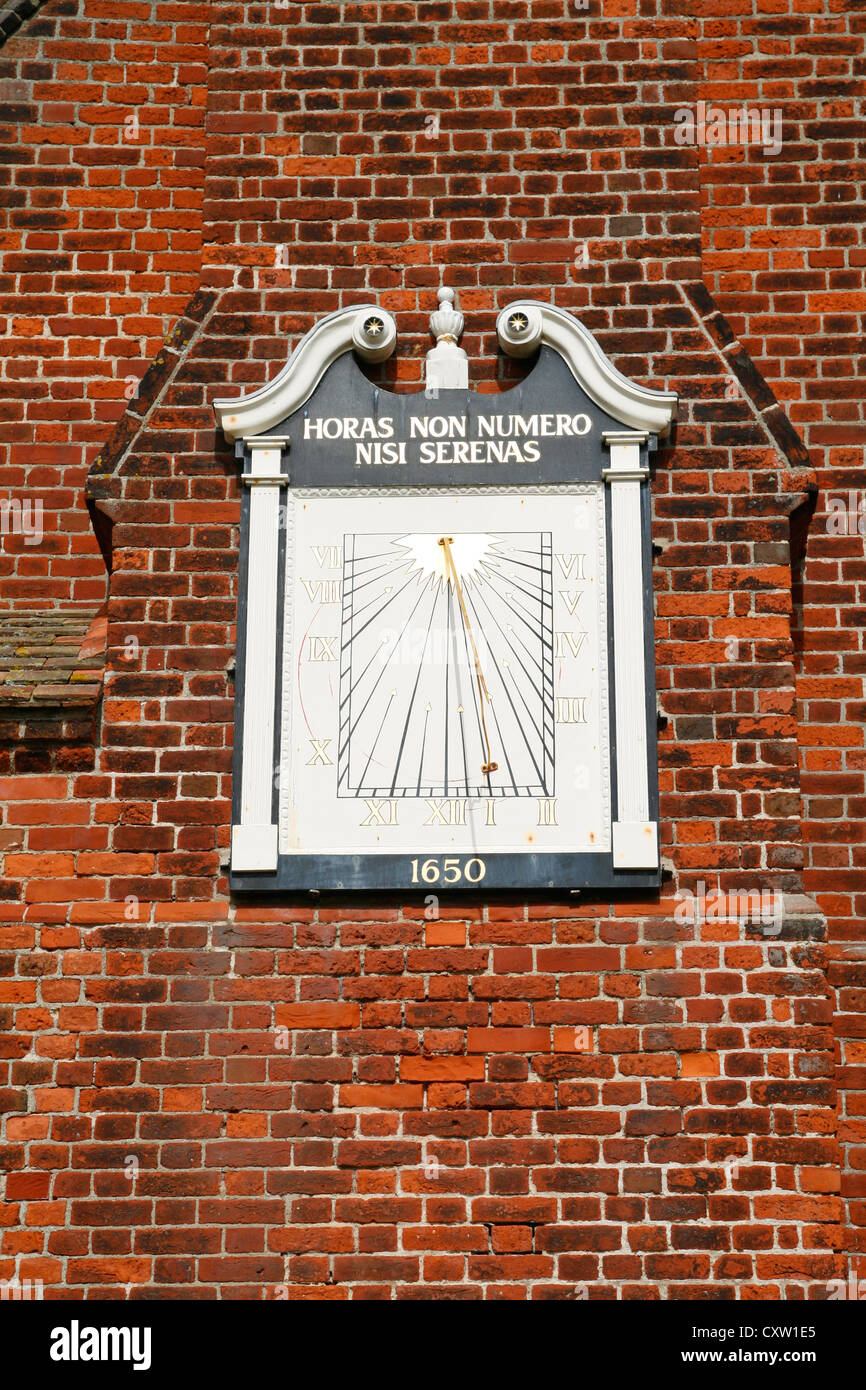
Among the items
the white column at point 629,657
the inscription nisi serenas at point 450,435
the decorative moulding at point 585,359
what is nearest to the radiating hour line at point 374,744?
the white column at point 629,657

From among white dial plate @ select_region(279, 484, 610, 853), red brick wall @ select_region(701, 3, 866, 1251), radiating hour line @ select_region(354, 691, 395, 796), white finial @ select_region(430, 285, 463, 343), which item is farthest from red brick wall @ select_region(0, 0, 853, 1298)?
red brick wall @ select_region(701, 3, 866, 1251)

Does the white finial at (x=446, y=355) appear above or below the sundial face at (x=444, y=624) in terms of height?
above

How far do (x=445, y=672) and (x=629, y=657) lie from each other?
26.5 inches

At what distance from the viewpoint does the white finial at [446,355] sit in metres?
7.06

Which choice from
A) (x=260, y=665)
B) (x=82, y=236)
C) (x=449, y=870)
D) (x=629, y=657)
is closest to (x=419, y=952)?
(x=449, y=870)

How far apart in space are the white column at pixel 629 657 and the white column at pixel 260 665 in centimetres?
124

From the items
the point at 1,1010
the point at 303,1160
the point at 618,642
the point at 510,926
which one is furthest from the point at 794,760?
the point at 1,1010

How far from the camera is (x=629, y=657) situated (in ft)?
21.9

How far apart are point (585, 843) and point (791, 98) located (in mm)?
3637

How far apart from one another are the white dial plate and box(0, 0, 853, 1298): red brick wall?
27 cm

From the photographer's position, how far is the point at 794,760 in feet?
21.8

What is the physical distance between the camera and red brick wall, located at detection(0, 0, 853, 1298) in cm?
613

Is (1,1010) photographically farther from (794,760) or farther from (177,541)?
(794,760)

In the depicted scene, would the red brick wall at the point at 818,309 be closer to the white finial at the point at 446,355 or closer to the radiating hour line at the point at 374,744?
the white finial at the point at 446,355
